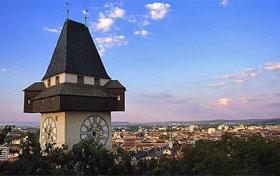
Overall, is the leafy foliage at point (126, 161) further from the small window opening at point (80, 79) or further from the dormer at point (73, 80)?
the small window opening at point (80, 79)

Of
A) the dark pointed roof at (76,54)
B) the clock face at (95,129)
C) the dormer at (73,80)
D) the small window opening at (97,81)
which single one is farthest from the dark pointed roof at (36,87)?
the clock face at (95,129)

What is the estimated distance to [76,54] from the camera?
39.0 ft

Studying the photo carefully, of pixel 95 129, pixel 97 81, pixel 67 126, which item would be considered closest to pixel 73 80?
pixel 97 81

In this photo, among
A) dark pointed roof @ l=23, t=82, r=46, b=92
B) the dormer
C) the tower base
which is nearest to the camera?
the tower base

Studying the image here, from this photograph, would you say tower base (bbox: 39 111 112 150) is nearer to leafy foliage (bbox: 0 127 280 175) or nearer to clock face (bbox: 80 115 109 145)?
clock face (bbox: 80 115 109 145)

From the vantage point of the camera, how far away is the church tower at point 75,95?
34.1 ft

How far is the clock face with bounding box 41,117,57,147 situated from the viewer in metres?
10.8

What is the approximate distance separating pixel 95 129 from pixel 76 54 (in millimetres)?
3598

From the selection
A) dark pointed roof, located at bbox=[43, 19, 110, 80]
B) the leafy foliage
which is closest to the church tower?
dark pointed roof, located at bbox=[43, 19, 110, 80]

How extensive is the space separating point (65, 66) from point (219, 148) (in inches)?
304

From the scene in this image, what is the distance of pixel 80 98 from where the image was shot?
10477mm

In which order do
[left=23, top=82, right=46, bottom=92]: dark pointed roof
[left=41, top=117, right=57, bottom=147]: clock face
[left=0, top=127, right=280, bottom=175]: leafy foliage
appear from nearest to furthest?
[left=0, top=127, right=280, bottom=175]: leafy foliage < [left=41, top=117, right=57, bottom=147]: clock face < [left=23, top=82, right=46, bottom=92]: dark pointed roof

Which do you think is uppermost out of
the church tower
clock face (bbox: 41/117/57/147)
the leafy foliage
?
the church tower

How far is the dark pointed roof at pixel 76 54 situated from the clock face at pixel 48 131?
2.12 m
